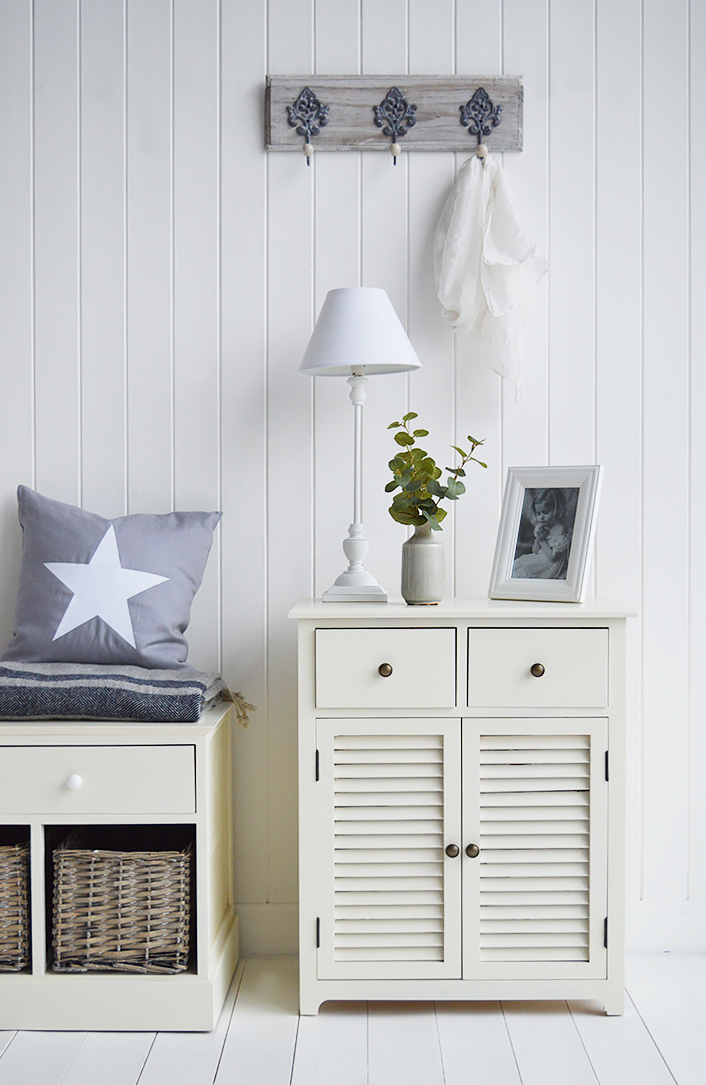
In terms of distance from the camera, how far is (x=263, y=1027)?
172 centimetres

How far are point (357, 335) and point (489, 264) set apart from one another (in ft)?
1.25

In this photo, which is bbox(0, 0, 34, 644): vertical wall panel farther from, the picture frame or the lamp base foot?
the picture frame

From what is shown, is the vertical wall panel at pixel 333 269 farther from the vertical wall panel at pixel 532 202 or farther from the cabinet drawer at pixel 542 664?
the cabinet drawer at pixel 542 664

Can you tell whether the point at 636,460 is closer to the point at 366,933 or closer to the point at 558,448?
the point at 558,448

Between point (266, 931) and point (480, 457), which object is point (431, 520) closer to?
point (480, 457)

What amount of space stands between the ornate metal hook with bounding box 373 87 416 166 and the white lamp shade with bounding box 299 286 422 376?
0.44 metres

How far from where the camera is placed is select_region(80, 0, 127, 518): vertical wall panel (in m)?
2.06

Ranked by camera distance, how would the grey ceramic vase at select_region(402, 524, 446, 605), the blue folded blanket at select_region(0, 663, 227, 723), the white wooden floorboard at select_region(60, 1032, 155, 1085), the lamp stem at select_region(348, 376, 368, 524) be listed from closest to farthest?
1. the white wooden floorboard at select_region(60, 1032, 155, 1085)
2. the blue folded blanket at select_region(0, 663, 227, 723)
3. the grey ceramic vase at select_region(402, 524, 446, 605)
4. the lamp stem at select_region(348, 376, 368, 524)

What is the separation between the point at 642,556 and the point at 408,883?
3.08 ft

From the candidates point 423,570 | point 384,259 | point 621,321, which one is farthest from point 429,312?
point 423,570

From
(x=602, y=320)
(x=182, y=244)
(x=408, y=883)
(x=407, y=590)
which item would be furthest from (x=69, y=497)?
(x=602, y=320)

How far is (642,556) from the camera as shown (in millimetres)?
2100

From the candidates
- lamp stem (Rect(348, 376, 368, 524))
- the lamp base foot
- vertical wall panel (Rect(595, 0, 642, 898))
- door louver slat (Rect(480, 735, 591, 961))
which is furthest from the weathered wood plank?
door louver slat (Rect(480, 735, 591, 961))

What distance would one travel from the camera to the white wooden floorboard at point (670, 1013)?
1.59 m
